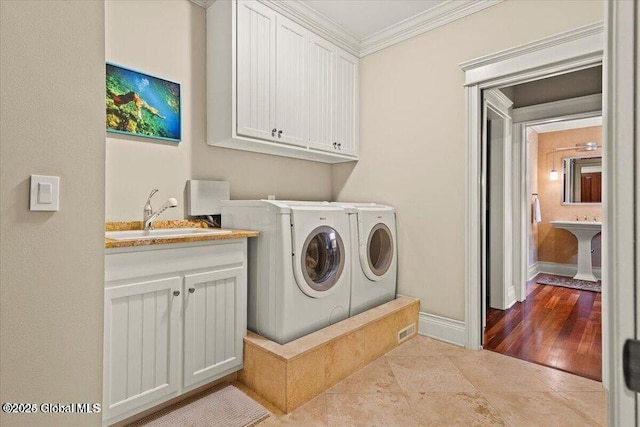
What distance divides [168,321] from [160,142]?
1.23m

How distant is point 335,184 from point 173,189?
1756 millimetres

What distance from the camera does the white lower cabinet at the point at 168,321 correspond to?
158 centimetres

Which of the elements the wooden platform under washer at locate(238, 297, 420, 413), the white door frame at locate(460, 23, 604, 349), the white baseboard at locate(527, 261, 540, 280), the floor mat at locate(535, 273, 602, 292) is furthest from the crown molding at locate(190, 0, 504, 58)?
the white baseboard at locate(527, 261, 540, 280)

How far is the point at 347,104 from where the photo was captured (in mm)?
3225

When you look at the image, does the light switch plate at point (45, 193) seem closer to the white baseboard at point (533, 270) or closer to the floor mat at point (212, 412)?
the floor mat at point (212, 412)

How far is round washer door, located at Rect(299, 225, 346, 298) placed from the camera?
2.20 metres

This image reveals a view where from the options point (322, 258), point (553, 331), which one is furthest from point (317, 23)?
point (553, 331)

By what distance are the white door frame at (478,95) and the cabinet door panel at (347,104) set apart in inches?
40.4

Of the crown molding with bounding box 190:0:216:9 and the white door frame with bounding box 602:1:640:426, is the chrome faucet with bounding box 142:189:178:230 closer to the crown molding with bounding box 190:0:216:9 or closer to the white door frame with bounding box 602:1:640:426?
the crown molding with bounding box 190:0:216:9

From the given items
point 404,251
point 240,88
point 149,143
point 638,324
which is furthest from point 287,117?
point 638,324

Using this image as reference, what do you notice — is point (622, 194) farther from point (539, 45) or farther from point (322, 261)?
point (539, 45)

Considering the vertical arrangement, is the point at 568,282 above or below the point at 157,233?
below

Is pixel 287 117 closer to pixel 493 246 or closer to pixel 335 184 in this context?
pixel 335 184

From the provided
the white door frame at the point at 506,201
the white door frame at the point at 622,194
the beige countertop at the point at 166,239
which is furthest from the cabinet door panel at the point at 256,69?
the white door frame at the point at 506,201
